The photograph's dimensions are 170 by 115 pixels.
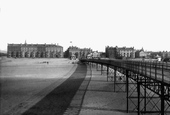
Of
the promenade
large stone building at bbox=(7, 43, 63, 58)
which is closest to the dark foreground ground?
the promenade

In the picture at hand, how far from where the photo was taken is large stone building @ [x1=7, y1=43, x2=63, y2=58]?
546 ft

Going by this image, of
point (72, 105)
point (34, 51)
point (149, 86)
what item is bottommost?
point (72, 105)

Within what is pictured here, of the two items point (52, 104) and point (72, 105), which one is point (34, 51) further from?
point (72, 105)

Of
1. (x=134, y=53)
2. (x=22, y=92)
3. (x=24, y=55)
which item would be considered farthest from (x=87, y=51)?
(x=22, y=92)

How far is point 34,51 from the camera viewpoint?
557ft

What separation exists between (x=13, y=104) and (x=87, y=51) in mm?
153286

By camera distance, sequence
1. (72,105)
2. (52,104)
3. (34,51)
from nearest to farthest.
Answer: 1. (72,105)
2. (52,104)
3. (34,51)

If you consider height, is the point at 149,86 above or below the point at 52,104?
above

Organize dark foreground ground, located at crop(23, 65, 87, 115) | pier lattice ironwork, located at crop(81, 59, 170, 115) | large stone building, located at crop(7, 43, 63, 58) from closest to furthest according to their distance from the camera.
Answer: pier lattice ironwork, located at crop(81, 59, 170, 115), dark foreground ground, located at crop(23, 65, 87, 115), large stone building, located at crop(7, 43, 63, 58)

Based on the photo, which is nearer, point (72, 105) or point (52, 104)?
point (72, 105)

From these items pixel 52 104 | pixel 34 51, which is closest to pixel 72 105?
pixel 52 104

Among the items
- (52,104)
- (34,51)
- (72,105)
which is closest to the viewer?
(72,105)

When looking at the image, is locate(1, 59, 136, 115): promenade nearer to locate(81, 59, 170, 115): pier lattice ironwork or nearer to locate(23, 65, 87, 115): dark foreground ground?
locate(23, 65, 87, 115): dark foreground ground

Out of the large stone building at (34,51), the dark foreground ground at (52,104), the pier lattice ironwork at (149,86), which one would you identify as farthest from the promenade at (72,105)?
the large stone building at (34,51)
